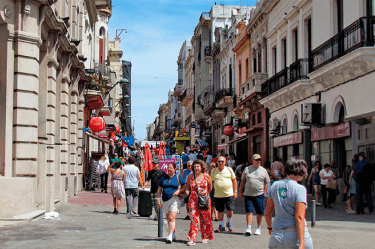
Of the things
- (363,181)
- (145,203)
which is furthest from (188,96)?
(145,203)

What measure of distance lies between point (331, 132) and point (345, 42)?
12.7 ft

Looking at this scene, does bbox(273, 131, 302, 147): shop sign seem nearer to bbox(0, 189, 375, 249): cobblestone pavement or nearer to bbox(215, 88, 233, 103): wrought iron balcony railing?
bbox(0, 189, 375, 249): cobblestone pavement

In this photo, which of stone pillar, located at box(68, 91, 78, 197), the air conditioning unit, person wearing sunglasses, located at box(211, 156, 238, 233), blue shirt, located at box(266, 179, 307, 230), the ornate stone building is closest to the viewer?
blue shirt, located at box(266, 179, 307, 230)

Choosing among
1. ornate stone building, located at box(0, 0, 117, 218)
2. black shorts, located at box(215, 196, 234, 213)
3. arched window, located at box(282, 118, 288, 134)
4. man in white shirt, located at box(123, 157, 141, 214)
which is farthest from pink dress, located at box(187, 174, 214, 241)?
arched window, located at box(282, 118, 288, 134)

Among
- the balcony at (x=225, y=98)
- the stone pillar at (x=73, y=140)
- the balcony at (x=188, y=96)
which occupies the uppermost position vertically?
the balcony at (x=188, y=96)

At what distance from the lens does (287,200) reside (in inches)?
224

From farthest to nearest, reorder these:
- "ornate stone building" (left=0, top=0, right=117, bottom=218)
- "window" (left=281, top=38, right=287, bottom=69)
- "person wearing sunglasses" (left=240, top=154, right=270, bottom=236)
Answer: "window" (left=281, top=38, right=287, bottom=69) → "ornate stone building" (left=0, top=0, right=117, bottom=218) → "person wearing sunglasses" (left=240, top=154, right=270, bottom=236)

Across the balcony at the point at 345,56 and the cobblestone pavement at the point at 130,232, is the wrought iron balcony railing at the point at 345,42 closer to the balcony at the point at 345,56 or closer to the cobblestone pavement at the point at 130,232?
Answer: the balcony at the point at 345,56

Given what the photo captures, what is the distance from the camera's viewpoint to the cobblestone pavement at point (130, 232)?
10.4m

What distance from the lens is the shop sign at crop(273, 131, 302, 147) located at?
2528cm

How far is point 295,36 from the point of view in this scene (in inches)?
1078

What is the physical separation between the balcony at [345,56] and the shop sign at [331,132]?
1.60 meters

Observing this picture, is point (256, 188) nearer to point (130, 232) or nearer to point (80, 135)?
point (130, 232)

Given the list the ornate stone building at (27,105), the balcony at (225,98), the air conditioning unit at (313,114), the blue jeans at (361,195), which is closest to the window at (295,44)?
the air conditioning unit at (313,114)
